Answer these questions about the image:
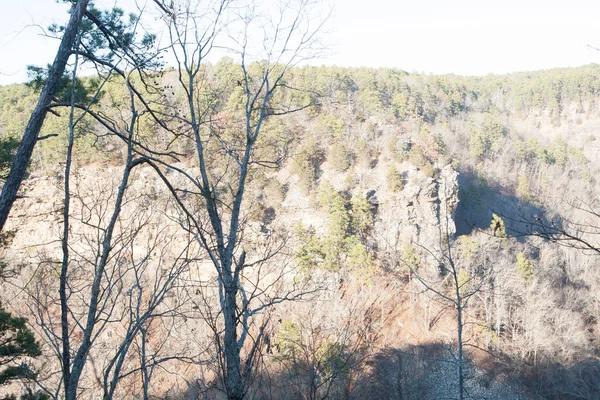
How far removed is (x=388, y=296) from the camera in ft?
57.1

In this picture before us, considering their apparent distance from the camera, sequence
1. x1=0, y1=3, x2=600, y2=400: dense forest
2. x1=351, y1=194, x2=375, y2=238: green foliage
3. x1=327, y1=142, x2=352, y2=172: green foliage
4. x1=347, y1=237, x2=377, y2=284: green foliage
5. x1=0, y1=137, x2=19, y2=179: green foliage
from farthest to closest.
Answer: x1=327, y1=142, x2=352, y2=172: green foliage → x1=351, y1=194, x2=375, y2=238: green foliage → x1=347, y1=237, x2=377, y2=284: green foliage → x1=0, y1=137, x2=19, y2=179: green foliage → x1=0, y1=3, x2=600, y2=400: dense forest

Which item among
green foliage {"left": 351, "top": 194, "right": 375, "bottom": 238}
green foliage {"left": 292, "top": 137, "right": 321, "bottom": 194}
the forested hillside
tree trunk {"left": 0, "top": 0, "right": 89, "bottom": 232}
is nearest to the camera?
tree trunk {"left": 0, "top": 0, "right": 89, "bottom": 232}

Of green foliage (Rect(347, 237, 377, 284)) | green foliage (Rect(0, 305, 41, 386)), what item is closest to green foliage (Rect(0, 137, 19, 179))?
green foliage (Rect(0, 305, 41, 386))

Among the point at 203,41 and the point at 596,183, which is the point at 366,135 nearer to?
the point at 596,183

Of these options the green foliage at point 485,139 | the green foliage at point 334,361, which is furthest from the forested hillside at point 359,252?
the green foliage at point 485,139

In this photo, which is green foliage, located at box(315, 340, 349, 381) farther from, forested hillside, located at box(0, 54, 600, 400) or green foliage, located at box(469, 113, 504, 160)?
green foliage, located at box(469, 113, 504, 160)

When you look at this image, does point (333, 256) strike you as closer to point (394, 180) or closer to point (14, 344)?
point (394, 180)

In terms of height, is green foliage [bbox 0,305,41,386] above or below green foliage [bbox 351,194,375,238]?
below

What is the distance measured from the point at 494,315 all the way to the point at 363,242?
6454 millimetres

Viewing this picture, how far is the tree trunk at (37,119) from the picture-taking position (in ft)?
7.36

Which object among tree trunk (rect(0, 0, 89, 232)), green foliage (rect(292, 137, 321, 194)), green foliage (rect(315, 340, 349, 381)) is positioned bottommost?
green foliage (rect(315, 340, 349, 381))

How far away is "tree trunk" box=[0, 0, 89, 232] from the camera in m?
2.24

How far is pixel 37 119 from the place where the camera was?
7.63ft

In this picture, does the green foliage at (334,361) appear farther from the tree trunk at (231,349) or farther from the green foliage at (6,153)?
the green foliage at (6,153)
